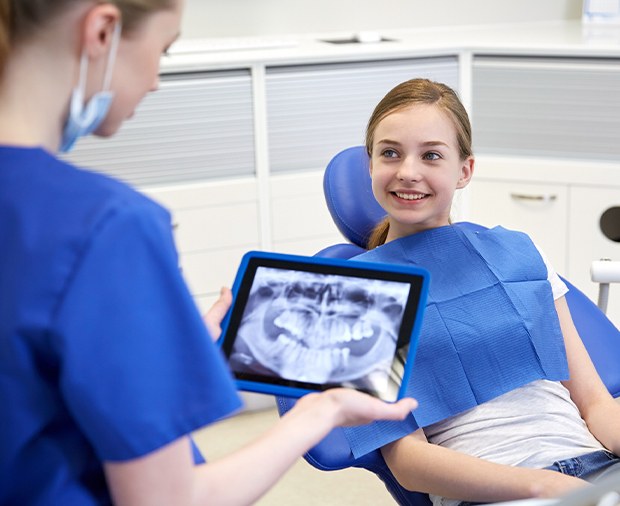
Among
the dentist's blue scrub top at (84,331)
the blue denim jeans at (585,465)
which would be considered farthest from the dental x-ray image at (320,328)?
the blue denim jeans at (585,465)

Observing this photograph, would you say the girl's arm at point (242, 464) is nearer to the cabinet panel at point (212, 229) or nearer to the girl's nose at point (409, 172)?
the girl's nose at point (409, 172)

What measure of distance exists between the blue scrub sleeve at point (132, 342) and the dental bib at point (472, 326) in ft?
2.11

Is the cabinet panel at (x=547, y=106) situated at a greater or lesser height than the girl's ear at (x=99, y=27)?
lesser

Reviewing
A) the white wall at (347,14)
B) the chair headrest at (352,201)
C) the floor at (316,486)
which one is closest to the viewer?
the chair headrest at (352,201)

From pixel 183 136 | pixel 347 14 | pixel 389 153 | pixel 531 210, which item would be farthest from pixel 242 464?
pixel 347 14

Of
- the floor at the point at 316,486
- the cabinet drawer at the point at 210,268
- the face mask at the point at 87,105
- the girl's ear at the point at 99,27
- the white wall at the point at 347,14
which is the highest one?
the white wall at the point at 347,14

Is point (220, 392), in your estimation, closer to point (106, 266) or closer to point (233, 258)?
point (106, 266)

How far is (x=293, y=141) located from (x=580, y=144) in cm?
82

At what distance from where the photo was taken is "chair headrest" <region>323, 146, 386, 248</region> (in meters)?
1.91

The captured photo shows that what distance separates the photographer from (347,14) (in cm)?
334

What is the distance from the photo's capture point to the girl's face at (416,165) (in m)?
1.58

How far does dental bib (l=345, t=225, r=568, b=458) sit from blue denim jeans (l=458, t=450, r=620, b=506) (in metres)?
0.14

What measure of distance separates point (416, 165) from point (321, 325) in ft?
1.60

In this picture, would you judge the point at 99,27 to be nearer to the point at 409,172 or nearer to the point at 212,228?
the point at 409,172
